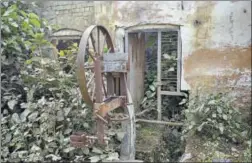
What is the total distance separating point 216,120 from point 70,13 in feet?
11.9

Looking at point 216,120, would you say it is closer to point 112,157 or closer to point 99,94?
point 112,157

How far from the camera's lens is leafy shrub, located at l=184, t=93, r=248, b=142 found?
4156 millimetres

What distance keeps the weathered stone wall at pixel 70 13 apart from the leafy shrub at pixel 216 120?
2.81 m

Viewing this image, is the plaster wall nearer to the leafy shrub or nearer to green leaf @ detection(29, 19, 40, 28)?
the leafy shrub

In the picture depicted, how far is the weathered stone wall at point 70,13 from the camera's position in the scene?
18.6 feet

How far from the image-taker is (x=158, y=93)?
529 cm

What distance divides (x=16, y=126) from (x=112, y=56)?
6.24 feet

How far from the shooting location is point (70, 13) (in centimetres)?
582

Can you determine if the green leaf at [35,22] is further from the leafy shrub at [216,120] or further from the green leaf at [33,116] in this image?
the leafy shrub at [216,120]

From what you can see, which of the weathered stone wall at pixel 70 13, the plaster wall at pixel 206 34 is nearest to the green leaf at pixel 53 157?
the plaster wall at pixel 206 34

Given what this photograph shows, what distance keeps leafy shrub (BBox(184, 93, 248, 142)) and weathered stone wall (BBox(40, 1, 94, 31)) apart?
281cm

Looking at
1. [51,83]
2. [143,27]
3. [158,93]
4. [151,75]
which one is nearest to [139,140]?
[158,93]

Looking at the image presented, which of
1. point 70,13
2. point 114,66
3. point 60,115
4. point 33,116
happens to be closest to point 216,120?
point 114,66

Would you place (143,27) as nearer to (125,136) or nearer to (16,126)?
(125,136)
